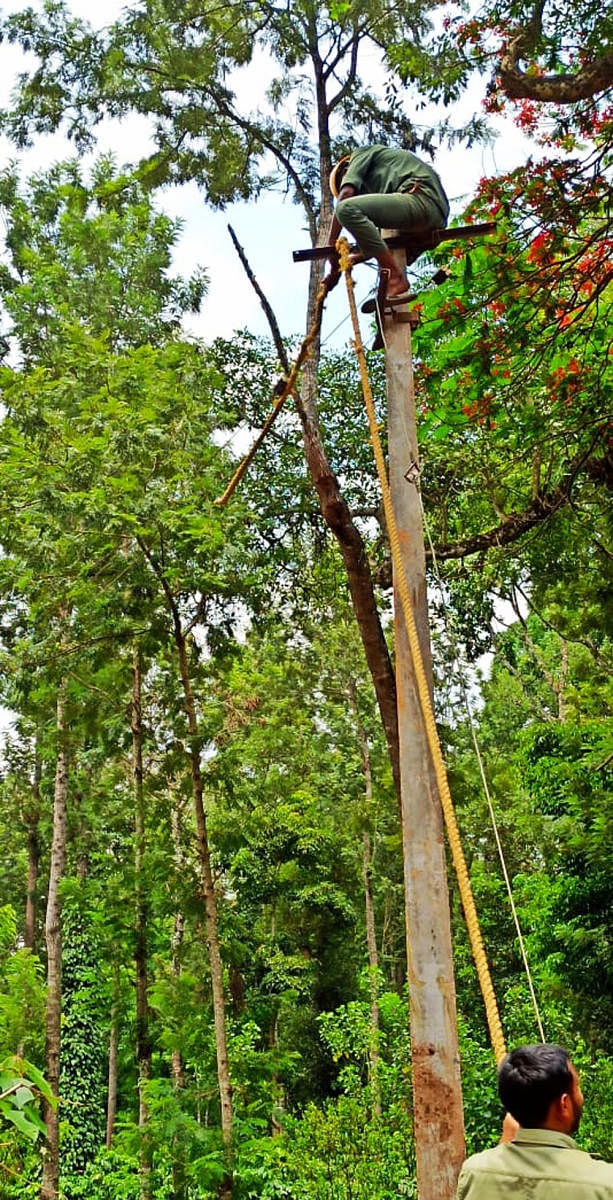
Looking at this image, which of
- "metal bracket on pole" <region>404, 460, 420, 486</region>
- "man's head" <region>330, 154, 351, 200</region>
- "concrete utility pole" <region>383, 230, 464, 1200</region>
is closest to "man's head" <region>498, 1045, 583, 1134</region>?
"concrete utility pole" <region>383, 230, 464, 1200</region>

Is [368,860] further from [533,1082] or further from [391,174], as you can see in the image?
[533,1082]

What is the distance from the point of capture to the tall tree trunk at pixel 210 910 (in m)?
6.48

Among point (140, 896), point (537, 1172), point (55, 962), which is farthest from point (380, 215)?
point (55, 962)

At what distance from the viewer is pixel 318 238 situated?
27.6 feet

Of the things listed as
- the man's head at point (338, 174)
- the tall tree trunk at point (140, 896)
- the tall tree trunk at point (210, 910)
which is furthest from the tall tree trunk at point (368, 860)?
the man's head at point (338, 174)

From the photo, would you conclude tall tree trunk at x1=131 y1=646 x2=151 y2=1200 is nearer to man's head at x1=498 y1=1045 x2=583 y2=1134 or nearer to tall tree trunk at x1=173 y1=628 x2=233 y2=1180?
tall tree trunk at x1=173 y1=628 x2=233 y2=1180

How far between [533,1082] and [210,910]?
575 cm

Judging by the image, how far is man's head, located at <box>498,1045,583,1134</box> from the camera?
1.56 meters

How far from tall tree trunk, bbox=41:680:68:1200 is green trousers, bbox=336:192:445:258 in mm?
4774

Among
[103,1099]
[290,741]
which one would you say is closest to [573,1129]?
[290,741]

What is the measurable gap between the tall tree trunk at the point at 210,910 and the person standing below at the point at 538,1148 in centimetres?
547

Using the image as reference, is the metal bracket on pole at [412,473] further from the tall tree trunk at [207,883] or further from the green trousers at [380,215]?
the tall tree trunk at [207,883]

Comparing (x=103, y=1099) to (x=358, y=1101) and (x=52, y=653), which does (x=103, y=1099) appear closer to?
(x=358, y=1101)

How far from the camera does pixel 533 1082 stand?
5.17 feet
